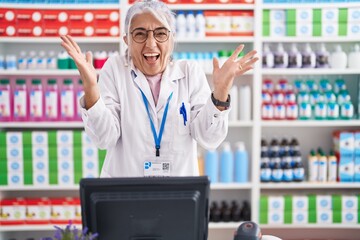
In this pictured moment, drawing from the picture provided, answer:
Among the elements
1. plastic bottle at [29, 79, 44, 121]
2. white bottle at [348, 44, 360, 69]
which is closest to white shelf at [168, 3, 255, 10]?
white bottle at [348, 44, 360, 69]

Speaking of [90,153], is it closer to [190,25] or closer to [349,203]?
[190,25]

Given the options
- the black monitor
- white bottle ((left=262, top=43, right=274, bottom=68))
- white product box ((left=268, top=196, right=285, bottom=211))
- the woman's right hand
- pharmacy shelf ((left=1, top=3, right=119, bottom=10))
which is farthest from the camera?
white product box ((left=268, top=196, right=285, bottom=211))

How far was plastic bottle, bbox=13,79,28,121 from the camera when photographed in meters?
4.21

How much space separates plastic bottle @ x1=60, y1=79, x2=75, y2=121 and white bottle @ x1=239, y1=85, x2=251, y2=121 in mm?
1414

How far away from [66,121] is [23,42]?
857 millimetres

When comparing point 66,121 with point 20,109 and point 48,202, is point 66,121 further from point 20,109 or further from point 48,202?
point 48,202

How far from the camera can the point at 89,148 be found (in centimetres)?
423

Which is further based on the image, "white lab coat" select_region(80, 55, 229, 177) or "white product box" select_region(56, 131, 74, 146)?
"white product box" select_region(56, 131, 74, 146)

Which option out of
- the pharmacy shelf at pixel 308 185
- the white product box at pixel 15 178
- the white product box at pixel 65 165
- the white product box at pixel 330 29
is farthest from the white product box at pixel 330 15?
the white product box at pixel 15 178

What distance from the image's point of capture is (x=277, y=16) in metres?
4.28

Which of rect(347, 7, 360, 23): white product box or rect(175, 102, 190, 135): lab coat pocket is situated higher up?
rect(347, 7, 360, 23): white product box

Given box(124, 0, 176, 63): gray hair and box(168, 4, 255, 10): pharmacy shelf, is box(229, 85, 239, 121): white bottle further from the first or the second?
box(124, 0, 176, 63): gray hair

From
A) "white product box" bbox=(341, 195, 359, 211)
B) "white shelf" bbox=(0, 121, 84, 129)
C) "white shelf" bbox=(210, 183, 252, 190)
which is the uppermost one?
"white shelf" bbox=(0, 121, 84, 129)

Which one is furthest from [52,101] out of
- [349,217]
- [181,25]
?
[349,217]
